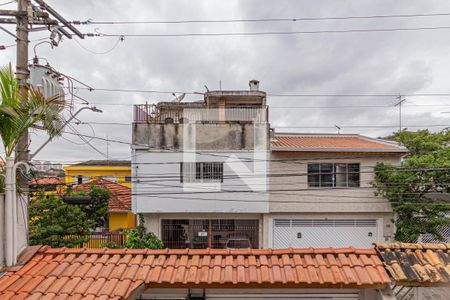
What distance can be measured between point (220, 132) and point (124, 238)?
6840 mm

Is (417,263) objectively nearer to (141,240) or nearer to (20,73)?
(20,73)

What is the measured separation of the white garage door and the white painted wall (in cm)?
178

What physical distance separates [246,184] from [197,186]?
2427 millimetres

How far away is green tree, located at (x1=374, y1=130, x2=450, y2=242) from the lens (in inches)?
430

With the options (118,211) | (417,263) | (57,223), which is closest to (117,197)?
(118,211)

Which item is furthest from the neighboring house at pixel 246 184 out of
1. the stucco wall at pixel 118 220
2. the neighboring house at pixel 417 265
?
the neighboring house at pixel 417 265

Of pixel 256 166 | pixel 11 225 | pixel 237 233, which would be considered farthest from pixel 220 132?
pixel 11 225

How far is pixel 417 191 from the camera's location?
11.5 metres

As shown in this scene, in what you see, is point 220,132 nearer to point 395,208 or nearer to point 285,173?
point 285,173

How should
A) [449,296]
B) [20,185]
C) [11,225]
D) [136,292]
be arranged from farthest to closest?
1. [449,296]
2. [20,185]
3. [11,225]
4. [136,292]

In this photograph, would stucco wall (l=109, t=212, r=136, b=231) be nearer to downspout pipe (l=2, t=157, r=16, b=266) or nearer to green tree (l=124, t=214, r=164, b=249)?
green tree (l=124, t=214, r=164, b=249)

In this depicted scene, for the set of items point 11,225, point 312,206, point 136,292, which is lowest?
point 312,206

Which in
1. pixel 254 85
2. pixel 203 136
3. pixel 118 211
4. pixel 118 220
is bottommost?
pixel 118 220

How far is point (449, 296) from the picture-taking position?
14.3ft
